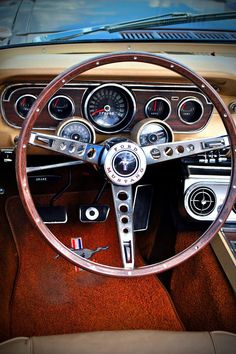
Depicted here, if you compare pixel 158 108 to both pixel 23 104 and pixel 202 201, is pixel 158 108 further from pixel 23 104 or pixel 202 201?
pixel 23 104

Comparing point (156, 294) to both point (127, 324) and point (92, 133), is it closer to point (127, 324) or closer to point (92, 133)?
point (127, 324)

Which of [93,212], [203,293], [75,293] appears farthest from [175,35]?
[75,293]

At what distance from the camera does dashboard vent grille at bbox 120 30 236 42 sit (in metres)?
2.45

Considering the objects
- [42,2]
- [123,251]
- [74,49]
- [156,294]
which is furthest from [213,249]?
[42,2]

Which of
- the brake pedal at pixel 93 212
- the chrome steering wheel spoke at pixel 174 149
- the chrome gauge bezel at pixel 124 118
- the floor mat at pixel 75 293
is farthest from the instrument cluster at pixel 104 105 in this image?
the floor mat at pixel 75 293

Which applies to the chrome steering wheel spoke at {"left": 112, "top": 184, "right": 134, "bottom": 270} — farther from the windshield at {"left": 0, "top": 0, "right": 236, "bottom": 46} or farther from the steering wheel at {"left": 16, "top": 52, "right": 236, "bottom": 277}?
the windshield at {"left": 0, "top": 0, "right": 236, "bottom": 46}

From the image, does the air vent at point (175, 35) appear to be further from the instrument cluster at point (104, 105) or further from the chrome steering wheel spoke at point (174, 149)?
the chrome steering wheel spoke at point (174, 149)

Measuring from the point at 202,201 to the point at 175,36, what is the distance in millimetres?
765

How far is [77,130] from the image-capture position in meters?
2.23

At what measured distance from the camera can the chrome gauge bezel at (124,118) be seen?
2.26 meters

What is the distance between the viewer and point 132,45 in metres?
2.43

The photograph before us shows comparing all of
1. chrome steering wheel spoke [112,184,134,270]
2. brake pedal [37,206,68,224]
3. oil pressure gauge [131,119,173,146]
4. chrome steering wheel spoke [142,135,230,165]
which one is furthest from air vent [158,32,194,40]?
brake pedal [37,206,68,224]

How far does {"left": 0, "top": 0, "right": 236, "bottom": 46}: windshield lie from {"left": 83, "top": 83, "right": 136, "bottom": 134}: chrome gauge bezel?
31 cm

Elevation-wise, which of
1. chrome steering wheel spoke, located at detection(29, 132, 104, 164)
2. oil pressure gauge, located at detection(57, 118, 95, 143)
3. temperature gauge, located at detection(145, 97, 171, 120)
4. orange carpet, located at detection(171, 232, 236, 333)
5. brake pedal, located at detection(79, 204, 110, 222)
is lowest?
orange carpet, located at detection(171, 232, 236, 333)
